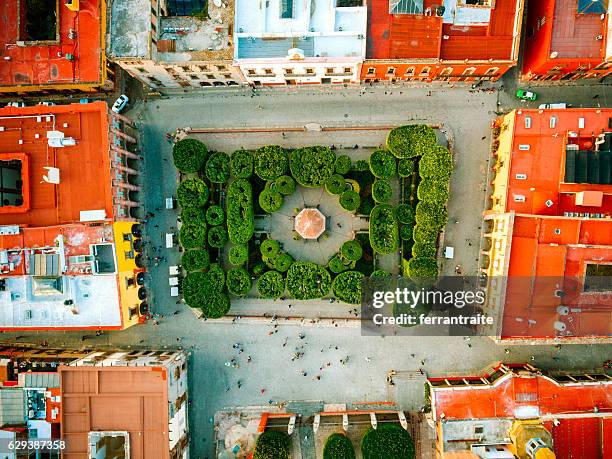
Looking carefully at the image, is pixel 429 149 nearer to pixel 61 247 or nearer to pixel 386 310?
pixel 386 310

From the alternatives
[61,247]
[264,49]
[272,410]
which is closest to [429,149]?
[264,49]

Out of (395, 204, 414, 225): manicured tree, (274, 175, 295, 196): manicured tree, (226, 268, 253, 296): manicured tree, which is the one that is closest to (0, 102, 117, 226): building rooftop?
(226, 268, 253, 296): manicured tree

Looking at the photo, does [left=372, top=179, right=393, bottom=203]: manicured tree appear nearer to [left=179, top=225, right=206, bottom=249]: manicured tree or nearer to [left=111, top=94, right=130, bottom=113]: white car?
[left=179, top=225, right=206, bottom=249]: manicured tree

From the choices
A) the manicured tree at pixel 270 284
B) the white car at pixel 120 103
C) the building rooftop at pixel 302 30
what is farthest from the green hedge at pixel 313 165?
the white car at pixel 120 103

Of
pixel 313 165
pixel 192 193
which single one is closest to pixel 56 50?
pixel 192 193

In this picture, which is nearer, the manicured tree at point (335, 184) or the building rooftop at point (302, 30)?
the building rooftop at point (302, 30)

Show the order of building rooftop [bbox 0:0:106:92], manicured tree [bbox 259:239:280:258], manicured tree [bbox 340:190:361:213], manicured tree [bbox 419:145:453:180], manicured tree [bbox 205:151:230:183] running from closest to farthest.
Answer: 1. building rooftop [bbox 0:0:106:92]
2. manicured tree [bbox 419:145:453:180]
3. manicured tree [bbox 340:190:361:213]
4. manicured tree [bbox 205:151:230:183]
5. manicured tree [bbox 259:239:280:258]

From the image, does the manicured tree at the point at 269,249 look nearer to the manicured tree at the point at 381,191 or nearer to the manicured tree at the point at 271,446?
the manicured tree at the point at 381,191
